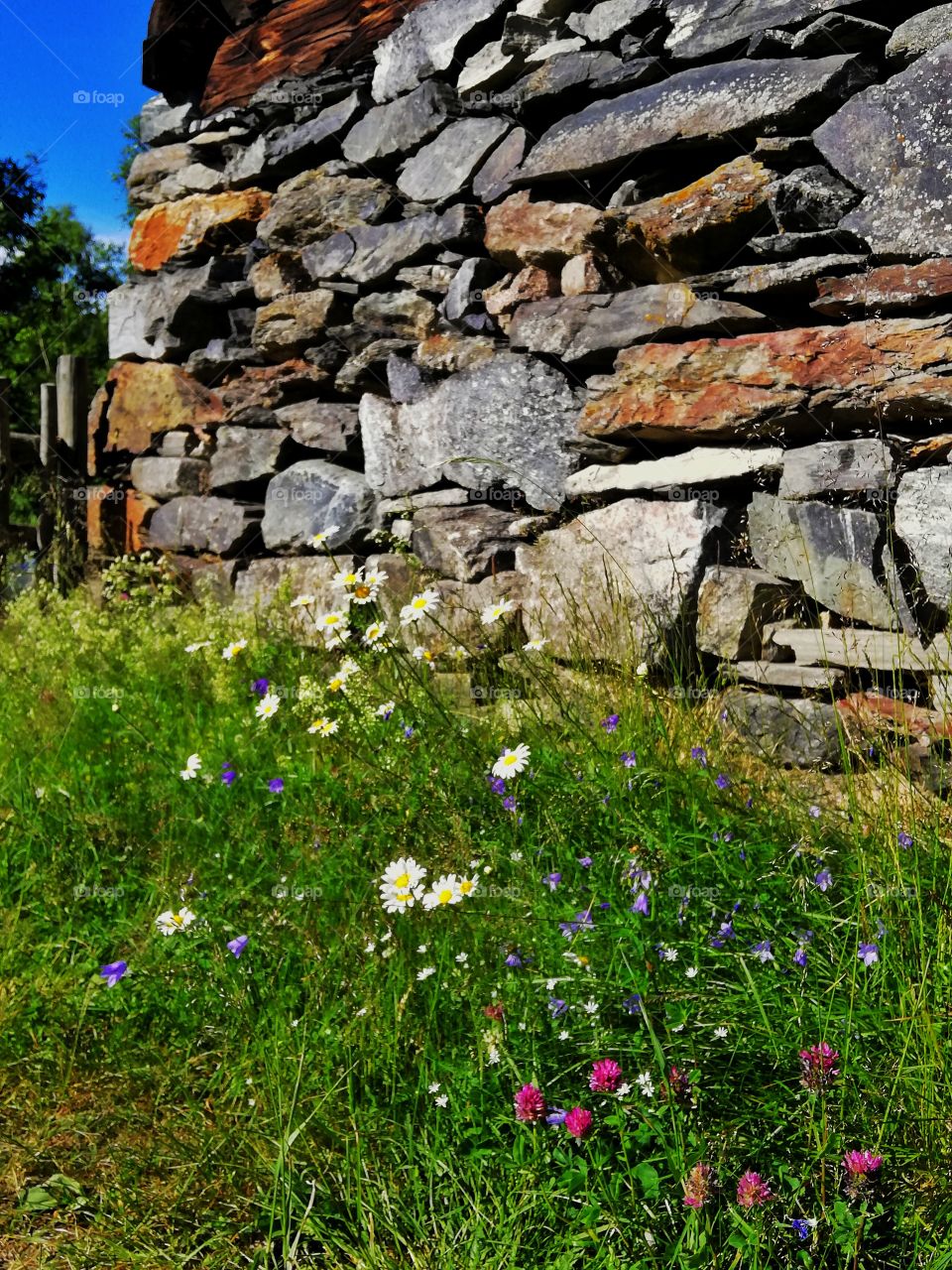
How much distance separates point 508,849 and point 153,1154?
A: 1.00 meters

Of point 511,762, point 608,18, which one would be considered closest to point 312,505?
point 608,18

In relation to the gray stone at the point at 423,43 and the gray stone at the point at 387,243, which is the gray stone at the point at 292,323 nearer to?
the gray stone at the point at 387,243

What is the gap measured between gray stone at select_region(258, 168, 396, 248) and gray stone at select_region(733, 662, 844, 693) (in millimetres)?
3027

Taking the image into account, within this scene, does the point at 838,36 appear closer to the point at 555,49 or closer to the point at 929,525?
the point at 555,49

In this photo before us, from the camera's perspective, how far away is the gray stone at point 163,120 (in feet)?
21.1

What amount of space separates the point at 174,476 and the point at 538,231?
8.70ft

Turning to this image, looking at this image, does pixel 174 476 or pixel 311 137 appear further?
pixel 174 476

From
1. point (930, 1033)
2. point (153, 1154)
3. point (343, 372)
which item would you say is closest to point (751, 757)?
point (930, 1033)

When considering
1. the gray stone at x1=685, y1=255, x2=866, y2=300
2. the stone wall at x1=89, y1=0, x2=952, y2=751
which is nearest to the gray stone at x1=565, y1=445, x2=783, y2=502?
the stone wall at x1=89, y1=0, x2=952, y2=751

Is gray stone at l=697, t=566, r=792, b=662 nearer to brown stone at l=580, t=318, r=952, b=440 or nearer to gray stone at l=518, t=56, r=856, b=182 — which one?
brown stone at l=580, t=318, r=952, b=440

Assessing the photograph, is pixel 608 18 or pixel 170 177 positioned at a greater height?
pixel 170 177

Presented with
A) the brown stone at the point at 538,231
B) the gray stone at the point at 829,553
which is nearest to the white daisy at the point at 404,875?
the gray stone at the point at 829,553

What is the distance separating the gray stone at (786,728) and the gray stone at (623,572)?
1.22 ft

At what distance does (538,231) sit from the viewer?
445cm
